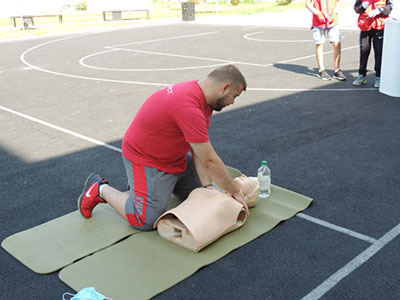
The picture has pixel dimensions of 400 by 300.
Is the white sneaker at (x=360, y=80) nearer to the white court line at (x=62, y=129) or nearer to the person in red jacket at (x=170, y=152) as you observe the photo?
the white court line at (x=62, y=129)

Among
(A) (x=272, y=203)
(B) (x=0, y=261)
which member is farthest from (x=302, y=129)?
(B) (x=0, y=261)

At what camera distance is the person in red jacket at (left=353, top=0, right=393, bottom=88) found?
8.42m

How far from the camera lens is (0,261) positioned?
12.3 ft

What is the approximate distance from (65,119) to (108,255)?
14.5 ft

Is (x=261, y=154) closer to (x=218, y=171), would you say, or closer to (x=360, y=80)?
(x=218, y=171)

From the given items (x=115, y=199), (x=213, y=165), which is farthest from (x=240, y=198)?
(x=115, y=199)

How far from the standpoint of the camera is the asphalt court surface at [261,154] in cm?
342

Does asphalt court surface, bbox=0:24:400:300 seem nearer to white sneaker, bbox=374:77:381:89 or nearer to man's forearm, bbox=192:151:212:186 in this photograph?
white sneaker, bbox=374:77:381:89

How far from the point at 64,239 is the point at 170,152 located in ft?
3.78

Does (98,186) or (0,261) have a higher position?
(98,186)

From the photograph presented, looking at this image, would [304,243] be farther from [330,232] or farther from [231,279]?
[231,279]

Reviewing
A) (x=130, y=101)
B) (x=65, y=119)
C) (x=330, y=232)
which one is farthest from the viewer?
(x=130, y=101)

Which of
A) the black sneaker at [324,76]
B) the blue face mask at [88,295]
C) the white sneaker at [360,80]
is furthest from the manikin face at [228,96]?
the black sneaker at [324,76]

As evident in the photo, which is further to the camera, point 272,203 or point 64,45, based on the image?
point 64,45
